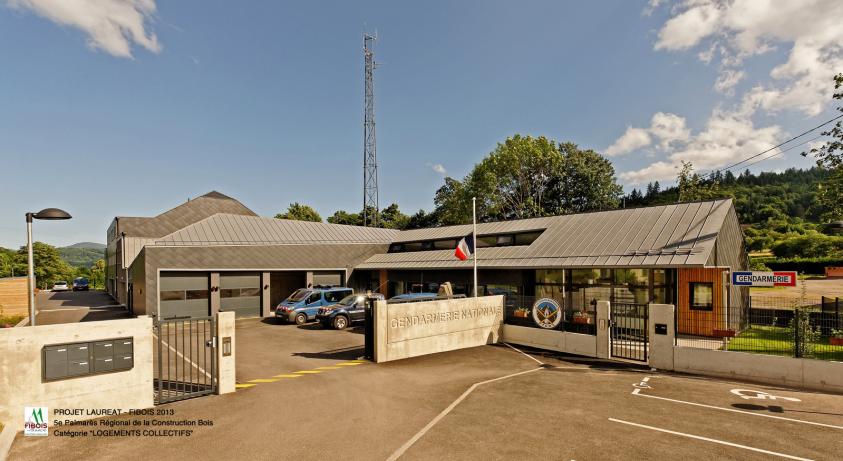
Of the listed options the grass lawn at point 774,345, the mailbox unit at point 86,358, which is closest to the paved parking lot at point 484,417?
the mailbox unit at point 86,358

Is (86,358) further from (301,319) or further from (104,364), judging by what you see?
(301,319)

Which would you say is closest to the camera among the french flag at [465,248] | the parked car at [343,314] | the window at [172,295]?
the french flag at [465,248]

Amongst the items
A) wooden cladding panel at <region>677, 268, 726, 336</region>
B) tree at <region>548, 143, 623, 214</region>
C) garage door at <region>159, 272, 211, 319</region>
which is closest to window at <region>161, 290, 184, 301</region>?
garage door at <region>159, 272, 211, 319</region>

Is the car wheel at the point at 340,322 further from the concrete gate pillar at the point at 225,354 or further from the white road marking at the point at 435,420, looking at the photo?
the white road marking at the point at 435,420

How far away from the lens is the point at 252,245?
2928 centimetres

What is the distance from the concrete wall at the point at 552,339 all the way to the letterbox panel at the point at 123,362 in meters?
14.6

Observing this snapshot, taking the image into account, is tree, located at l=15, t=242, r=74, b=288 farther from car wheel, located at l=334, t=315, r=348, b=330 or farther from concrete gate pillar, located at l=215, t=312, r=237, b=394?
concrete gate pillar, located at l=215, t=312, r=237, b=394

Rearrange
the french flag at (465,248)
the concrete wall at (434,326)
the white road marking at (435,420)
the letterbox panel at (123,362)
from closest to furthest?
the white road marking at (435,420)
the letterbox panel at (123,362)
the concrete wall at (434,326)
the french flag at (465,248)

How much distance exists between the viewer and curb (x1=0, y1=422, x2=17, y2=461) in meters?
7.17

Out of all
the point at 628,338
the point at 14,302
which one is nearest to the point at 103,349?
the point at 628,338

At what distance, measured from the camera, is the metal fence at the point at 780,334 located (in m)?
13.1

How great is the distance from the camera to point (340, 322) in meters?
22.5

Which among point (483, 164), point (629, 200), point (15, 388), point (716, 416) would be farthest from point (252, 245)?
point (629, 200)

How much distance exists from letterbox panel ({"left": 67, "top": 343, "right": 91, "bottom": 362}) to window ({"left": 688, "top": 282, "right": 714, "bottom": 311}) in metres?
22.8
